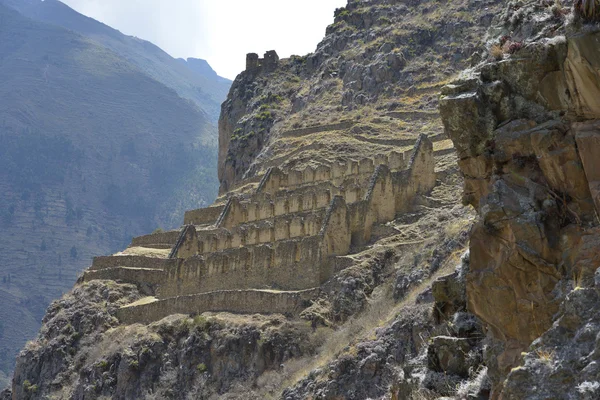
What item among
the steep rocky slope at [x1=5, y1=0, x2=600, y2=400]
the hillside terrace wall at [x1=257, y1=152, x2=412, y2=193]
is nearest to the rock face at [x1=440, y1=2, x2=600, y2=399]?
the steep rocky slope at [x1=5, y1=0, x2=600, y2=400]

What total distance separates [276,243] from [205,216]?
71.5ft

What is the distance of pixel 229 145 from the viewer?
116188mm

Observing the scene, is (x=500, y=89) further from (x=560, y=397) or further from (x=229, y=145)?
(x=229, y=145)

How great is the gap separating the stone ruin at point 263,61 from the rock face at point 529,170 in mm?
113537

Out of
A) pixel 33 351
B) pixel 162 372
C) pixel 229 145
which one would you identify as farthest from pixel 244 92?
pixel 162 372

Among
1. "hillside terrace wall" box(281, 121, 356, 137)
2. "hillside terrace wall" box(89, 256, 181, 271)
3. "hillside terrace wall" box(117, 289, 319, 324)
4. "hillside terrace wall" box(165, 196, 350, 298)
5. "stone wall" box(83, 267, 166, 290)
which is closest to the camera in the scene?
"hillside terrace wall" box(117, 289, 319, 324)

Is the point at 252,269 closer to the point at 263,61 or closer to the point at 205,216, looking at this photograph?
the point at 205,216

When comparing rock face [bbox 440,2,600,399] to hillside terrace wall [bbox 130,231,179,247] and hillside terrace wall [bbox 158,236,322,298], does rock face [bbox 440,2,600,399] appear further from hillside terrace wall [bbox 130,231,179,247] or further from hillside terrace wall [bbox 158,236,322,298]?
hillside terrace wall [bbox 130,231,179,247]

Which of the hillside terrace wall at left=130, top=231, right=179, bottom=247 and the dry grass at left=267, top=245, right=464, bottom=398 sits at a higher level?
the hillside terrace wall at left=130, top=231, right=179, bottom=247

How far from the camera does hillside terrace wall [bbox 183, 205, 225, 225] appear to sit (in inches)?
2911

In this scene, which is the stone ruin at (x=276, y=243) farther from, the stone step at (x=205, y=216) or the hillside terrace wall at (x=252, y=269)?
the stone step at (x=205, y=216)

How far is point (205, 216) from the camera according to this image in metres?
75.1

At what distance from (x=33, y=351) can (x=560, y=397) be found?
5359 centimetres

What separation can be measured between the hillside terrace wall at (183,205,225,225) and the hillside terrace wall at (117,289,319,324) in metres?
14.6
